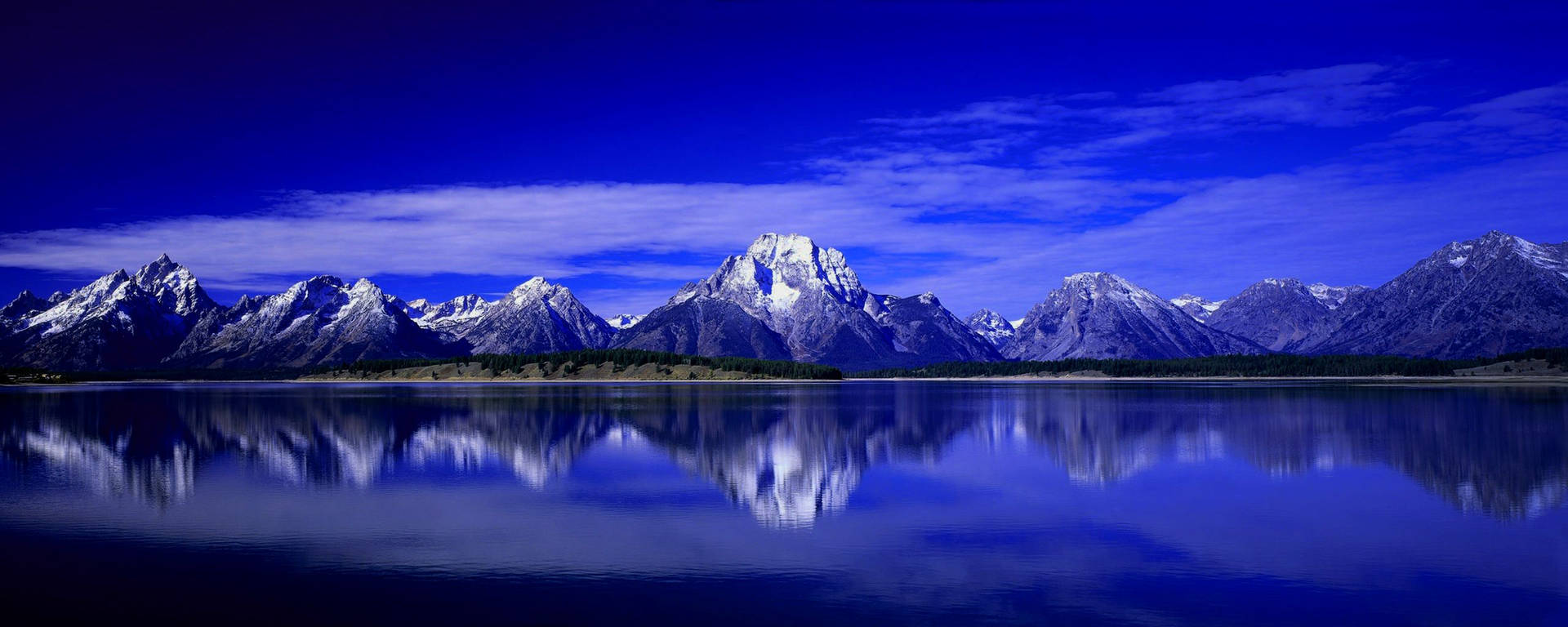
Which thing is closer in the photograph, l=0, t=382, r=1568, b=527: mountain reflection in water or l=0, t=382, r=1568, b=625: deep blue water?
l=0, t=382, r=1568, b=625: deep blue water

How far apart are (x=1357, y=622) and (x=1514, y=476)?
30.1m

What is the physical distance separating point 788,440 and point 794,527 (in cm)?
3231

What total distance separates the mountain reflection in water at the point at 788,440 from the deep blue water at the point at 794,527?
18.3 inches

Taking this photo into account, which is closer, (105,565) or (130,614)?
(130,614)

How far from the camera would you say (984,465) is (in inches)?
2024

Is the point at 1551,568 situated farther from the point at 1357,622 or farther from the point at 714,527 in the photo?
the point at 714,527

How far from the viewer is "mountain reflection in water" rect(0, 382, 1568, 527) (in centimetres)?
4459

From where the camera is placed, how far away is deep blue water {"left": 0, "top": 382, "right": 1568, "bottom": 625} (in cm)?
2297

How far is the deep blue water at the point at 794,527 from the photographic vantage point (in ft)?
75.4

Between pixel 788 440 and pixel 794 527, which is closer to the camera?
pixel 794 527

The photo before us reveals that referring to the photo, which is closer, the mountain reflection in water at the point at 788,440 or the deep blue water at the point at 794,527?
the deep blue water at the point at 794,527

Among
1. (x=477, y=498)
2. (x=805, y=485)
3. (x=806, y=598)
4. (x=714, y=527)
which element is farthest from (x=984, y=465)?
(x=806, y=598)

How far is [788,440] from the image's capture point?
65375 millimetres

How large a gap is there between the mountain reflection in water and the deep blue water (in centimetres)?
46
